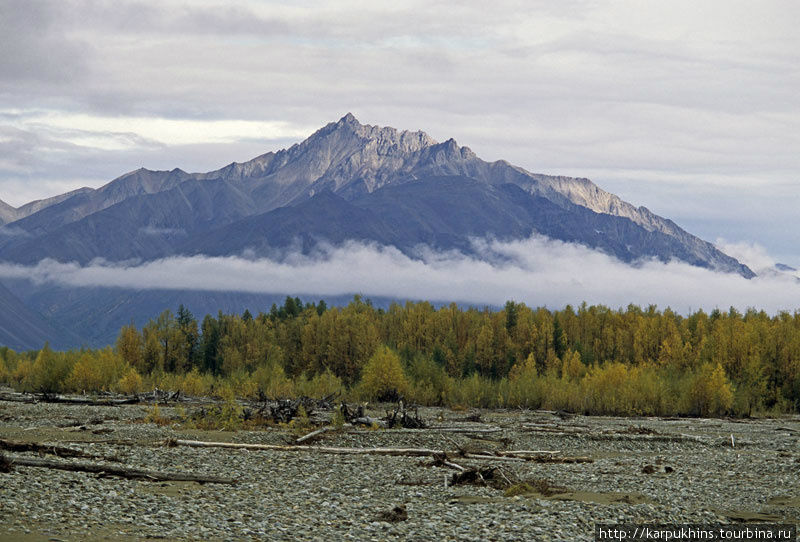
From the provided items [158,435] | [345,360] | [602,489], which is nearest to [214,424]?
[158,435]

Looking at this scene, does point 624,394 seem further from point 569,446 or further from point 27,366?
point 27,366

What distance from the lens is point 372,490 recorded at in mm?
30281

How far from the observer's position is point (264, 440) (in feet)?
144

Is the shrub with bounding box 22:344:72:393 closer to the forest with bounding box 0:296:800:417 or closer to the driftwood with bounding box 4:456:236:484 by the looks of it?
the forest with bounding box 0:296:800:417

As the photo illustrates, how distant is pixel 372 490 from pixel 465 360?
104 metres

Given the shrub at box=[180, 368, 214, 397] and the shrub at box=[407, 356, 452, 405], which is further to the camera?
the shrub at box=[407, 356, 452, 405]

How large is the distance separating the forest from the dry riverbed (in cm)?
3561

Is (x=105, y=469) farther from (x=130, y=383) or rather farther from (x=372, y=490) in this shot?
(x=130, y=383)

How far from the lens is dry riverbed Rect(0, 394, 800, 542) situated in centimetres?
2247

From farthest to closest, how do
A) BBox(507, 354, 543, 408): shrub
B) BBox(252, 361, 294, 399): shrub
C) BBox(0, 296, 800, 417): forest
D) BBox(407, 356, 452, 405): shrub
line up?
BBox(507, 354, 543, 408): shrub < BBox(407, 356, 452, 405): shrub < BBox(0, 296, 800, 417): forest < BBox(252, 361, 294, 399): shrub

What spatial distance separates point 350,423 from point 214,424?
8.18m

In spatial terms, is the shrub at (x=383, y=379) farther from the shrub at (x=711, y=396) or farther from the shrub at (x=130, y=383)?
the shrub at (x=711, y=396)

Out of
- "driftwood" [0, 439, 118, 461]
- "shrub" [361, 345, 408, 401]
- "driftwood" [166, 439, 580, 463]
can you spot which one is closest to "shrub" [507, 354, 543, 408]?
"shrub" [361, 345, 408, 401]

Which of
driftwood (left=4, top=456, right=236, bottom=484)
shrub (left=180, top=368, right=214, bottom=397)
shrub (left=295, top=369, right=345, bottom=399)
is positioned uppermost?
driftwood (left=4, top=456, right=236, bottom=484)
